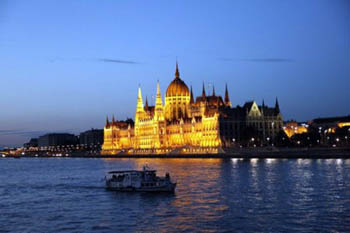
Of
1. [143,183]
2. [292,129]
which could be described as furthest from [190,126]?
[143,183]

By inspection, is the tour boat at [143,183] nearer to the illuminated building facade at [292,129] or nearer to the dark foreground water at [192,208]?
the dark foreground water at [192,208]

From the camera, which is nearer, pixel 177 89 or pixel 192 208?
pixel 192 208

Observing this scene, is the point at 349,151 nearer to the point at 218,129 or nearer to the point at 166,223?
the point at 218,129

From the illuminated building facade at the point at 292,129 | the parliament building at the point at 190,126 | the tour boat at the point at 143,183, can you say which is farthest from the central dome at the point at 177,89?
the tour boat at the point at 143,183

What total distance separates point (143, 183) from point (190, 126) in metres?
93.7

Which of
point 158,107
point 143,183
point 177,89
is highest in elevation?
point 177,89

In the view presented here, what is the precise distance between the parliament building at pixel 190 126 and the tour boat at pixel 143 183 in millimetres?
75553

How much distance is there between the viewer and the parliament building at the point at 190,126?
125 meters

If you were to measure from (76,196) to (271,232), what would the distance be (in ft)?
64.7

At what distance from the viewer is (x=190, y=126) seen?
135 metres

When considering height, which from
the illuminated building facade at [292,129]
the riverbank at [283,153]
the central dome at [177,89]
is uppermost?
the central dome at [177,89]

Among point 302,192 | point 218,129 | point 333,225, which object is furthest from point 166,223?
point 218,129

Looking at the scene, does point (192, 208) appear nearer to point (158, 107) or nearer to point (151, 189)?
point (151, 189)

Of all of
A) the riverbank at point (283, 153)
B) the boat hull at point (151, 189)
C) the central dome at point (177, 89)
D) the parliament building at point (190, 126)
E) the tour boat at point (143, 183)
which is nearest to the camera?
the boat hull at point (151, 189)
